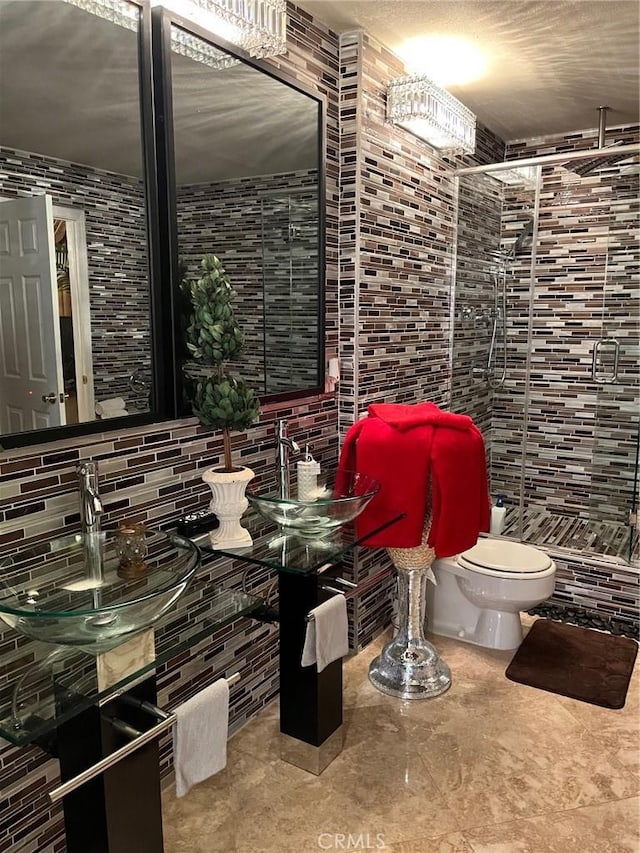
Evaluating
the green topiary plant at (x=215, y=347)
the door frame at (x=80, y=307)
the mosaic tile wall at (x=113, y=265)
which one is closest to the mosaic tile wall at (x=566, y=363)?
the green topiary plant at (x=215, y=347)

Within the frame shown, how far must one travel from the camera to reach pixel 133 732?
1.25 meters

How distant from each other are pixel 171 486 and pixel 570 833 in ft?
5.04

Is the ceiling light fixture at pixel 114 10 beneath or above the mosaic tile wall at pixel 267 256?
above

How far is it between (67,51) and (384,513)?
1589mm

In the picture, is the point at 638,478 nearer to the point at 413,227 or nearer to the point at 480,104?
the point at 413,227

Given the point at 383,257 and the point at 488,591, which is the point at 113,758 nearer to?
the point at 488,591

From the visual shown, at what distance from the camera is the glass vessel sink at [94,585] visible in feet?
3.93

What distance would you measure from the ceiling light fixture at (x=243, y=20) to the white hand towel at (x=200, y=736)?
5.79 feet

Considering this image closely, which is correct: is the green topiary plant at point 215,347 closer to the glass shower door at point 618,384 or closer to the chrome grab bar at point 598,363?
the glass shower door at point 618,384

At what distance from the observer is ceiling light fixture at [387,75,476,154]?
260cm

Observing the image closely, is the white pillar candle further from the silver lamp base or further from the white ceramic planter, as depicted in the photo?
the silver lamp base

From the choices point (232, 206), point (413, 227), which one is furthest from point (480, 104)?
point (232, 206)

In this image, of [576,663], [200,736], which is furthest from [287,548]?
[576,663]

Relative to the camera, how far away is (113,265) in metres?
1.67
